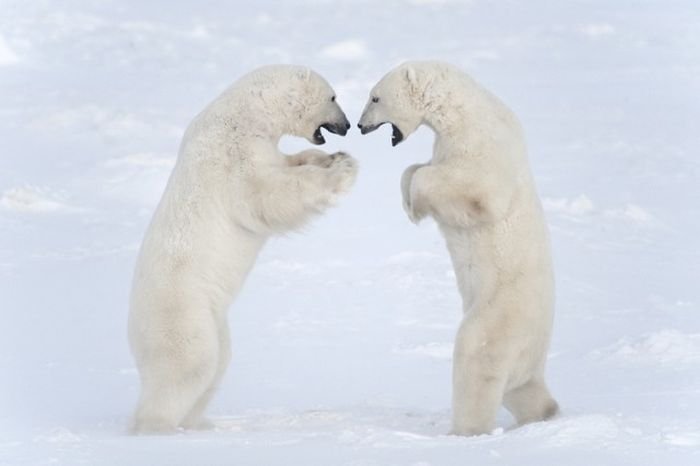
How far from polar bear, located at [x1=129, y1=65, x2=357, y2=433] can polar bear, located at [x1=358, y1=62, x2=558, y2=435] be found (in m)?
0.44

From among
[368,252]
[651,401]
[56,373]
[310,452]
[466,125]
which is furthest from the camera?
[368,252]

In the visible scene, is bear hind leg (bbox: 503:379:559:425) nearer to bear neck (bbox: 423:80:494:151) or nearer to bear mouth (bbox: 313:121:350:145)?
bear neck (bbox: 423:80:494:151)

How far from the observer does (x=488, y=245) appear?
5004mm

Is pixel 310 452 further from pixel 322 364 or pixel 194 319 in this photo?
pixel 322 364

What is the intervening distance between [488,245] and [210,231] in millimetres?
1113

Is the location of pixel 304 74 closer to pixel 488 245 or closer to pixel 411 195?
pixel 411 195

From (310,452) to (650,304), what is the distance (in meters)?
4.23

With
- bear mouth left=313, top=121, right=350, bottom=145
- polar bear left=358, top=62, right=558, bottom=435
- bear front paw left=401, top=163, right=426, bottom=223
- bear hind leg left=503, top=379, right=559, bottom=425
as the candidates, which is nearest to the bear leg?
polar bear left=358, top=62, right=558, bottom=435

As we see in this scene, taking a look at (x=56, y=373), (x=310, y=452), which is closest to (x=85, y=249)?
(x=56, y=373)

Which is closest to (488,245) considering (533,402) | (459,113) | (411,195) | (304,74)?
(411,195)

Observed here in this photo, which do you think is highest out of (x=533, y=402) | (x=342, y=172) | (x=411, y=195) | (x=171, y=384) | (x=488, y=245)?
(x=342, y=172)

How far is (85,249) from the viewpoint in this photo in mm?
9609

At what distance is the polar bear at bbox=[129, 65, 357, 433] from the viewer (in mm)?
5117

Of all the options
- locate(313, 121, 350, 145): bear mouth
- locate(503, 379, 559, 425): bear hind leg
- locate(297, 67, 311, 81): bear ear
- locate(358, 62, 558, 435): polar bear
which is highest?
locate(297, 67, 311, 81): bear ear
